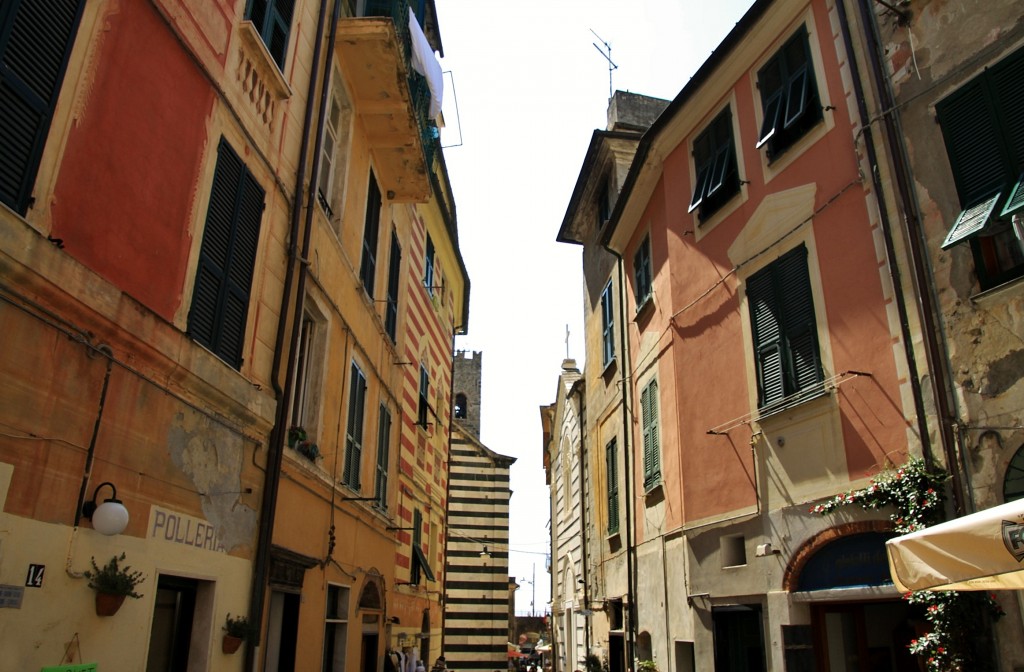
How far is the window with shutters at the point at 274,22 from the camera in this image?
8.12m

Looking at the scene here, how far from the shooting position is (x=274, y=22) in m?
8.56

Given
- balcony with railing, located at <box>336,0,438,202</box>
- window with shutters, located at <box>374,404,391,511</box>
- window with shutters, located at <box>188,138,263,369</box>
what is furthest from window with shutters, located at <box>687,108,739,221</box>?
window with shutters, located at <box>374,404,391,511</box>

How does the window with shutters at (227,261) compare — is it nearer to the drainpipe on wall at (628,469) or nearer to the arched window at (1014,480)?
the arched window at (1014,480)

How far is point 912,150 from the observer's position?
7730 mm

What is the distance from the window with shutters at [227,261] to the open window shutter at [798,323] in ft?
19.7

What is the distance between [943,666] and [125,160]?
7.43m

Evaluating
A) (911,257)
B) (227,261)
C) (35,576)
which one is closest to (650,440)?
(911,257)

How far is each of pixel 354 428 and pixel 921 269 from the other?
306 inches

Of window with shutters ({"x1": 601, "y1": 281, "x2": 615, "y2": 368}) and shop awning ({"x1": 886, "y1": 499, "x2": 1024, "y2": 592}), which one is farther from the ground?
window with shutters ({"x1": 601, "y1": 281, "x2": 615, "y2": 368})

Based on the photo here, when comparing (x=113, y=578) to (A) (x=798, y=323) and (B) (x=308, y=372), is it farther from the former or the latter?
(A) (x=798, y=323)

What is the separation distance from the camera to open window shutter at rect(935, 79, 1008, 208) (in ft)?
22.7

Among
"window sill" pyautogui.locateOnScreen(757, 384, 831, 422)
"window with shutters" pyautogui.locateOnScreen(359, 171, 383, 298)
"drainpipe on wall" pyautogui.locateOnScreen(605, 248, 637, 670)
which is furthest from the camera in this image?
"drainpipe on wall" pyautogui.locateOnScreen(605, 248, 637, 670)

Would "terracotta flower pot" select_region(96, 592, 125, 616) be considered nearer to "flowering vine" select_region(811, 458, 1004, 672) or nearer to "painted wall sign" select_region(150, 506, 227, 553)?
"painted wall sign" select_region(150, 506, 227, 553)

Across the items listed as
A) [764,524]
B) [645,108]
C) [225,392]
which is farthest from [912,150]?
[645,108]
